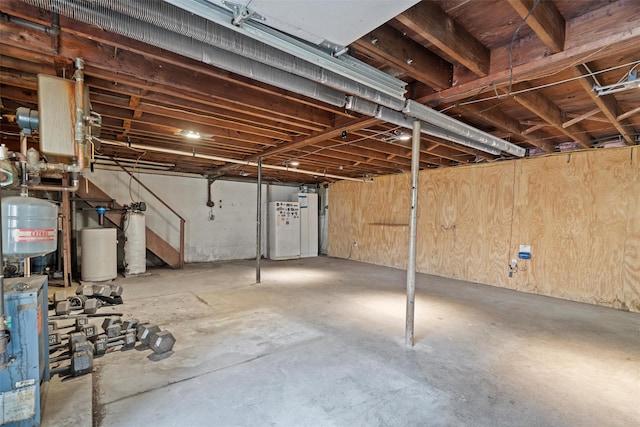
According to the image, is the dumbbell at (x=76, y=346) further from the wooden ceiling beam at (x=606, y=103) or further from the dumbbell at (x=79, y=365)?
the wooden ceiling beam at (x=606, y=103)

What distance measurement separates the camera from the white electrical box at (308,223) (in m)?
8.31

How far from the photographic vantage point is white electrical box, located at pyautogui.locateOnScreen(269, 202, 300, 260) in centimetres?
772

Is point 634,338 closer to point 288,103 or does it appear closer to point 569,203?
point 569,203

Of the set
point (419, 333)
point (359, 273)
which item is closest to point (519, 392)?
point (419, 333)

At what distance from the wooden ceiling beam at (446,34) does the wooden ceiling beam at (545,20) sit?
382 millimetres

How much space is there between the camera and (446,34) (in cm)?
184

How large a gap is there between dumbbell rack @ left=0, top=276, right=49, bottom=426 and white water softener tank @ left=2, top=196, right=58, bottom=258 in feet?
0.73

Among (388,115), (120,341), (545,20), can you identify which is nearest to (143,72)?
(388,115)

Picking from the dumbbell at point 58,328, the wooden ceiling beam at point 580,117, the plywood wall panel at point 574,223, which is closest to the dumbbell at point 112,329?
the dumbbell at point 58,328

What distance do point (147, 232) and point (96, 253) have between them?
111 cm

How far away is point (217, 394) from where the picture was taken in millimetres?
1964

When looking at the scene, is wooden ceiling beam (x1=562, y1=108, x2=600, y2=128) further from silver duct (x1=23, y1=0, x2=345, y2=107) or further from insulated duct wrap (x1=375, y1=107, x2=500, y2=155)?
silver duct (x1=23, y1=0, x2=345, y2=107)

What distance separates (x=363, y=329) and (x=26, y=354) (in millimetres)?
2642

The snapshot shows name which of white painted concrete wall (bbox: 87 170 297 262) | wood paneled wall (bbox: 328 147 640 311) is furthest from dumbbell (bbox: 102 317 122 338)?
wood paneled wall (bbox: 328 147 640 311)
